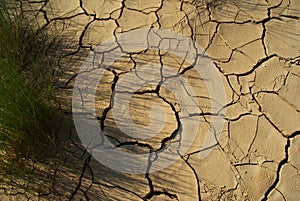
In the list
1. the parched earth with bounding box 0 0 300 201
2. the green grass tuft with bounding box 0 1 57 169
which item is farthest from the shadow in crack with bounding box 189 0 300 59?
the green grass tuft with bounding box 0 1 57 169

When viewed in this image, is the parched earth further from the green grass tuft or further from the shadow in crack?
the green grass tuft

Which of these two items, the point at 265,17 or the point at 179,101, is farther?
the point at 265,17

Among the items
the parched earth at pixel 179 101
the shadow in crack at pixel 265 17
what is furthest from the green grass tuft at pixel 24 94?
the shadow in crack at pixel 265 17

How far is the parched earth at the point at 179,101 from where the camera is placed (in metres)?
2.51

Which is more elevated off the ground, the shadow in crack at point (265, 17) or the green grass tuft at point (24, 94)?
the shadow in crack at point (265, 17)

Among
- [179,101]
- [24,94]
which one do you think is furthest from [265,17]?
[24,94]

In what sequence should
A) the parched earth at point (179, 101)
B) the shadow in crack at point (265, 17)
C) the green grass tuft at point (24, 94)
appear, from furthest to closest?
the shadow in crack at point (265, 17)
the parched earth at point (179, 101)
the green grass tuft at point (24, 94)

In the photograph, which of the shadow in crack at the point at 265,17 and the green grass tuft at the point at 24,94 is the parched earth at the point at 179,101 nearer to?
the shadow in crack at the point at 265,17

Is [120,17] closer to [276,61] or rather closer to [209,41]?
[209,41]

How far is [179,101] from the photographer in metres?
2.80

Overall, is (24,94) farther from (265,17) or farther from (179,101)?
(265,17)

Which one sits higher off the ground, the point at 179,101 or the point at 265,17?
the point at 265,17

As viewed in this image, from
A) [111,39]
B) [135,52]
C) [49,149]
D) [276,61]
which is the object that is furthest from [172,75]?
[49,149]

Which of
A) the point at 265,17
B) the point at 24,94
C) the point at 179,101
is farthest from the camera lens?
the point at 265,17
